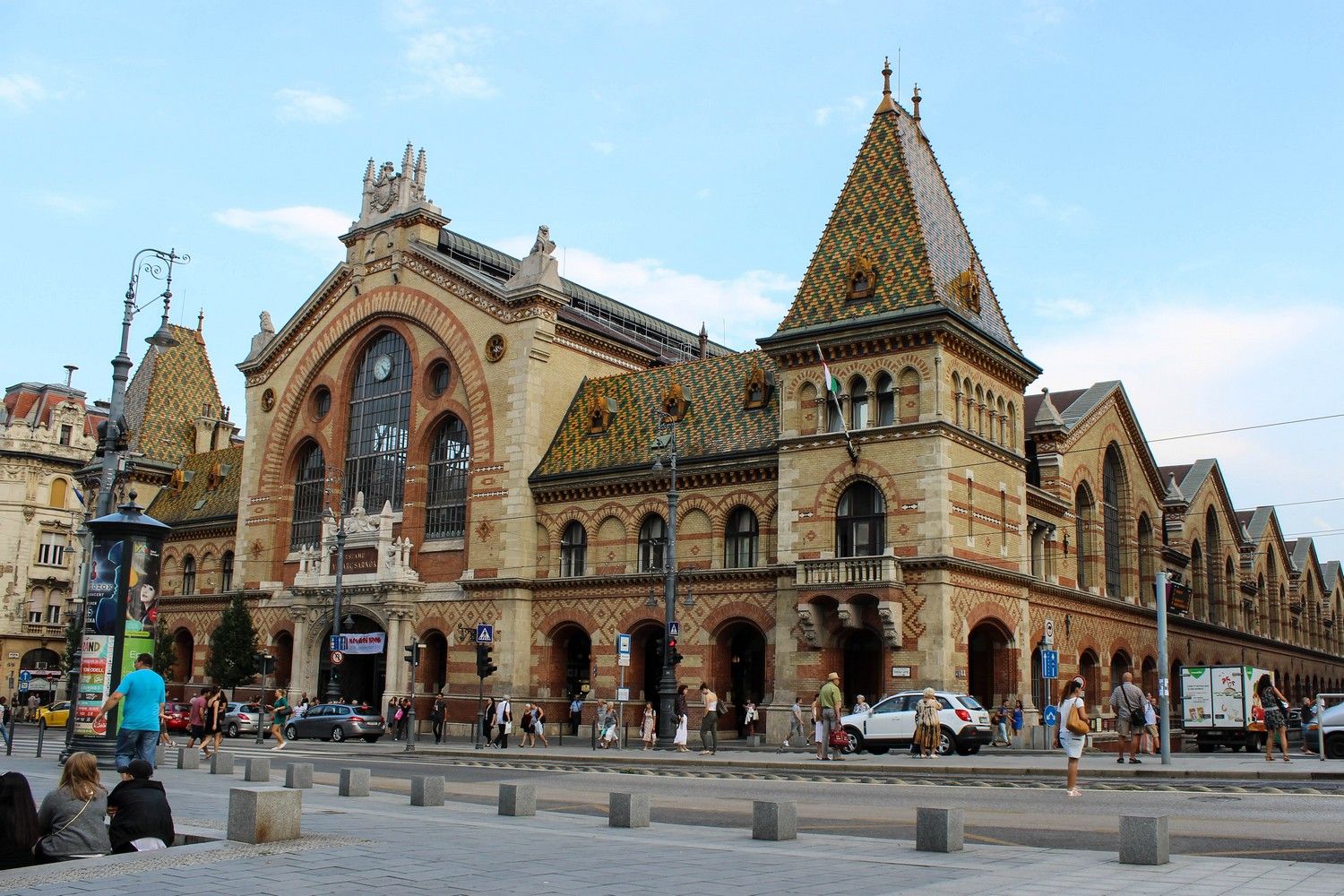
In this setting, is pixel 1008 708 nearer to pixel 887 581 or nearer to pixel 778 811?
pixel 887 581

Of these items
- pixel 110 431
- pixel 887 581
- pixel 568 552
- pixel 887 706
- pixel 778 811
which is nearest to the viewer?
pixel 778 811

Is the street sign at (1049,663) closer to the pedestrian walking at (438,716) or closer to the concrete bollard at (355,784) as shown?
the pedestrian walking at (438,716)

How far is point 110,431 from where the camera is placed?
26219 millimetres

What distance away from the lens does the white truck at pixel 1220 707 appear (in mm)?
39938

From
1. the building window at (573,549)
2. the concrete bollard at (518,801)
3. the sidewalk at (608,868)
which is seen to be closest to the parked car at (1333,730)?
the sidewalk at (608,868)

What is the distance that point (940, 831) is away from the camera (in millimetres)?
12633

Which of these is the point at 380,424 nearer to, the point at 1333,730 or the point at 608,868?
the point at 1333,730

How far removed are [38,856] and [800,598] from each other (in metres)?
27.5

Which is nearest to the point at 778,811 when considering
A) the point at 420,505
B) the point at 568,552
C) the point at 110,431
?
the point at 110,431

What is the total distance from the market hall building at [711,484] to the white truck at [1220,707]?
15.1 ft

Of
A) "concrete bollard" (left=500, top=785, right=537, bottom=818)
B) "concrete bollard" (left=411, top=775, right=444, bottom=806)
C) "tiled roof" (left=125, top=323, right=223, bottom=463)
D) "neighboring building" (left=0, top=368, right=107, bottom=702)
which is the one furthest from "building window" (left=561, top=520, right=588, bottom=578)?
"neighboring building" (left=0, top=368, right=107, bottom=702)

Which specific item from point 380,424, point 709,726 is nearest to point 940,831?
point 709,726

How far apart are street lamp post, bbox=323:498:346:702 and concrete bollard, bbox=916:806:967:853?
35.2 m

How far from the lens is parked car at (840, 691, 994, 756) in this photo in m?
30.8
